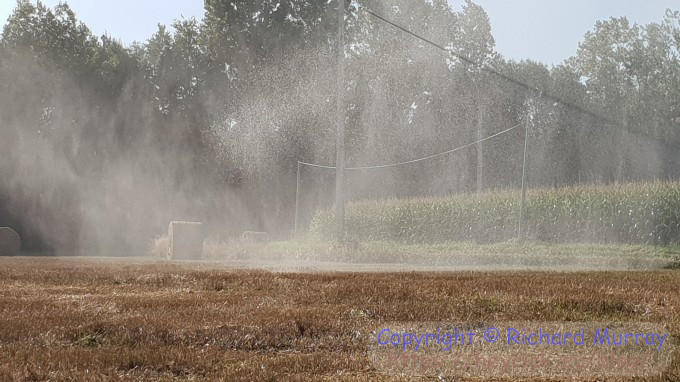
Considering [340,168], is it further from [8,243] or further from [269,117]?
[269,117]

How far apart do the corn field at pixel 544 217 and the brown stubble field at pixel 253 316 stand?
41.7ft

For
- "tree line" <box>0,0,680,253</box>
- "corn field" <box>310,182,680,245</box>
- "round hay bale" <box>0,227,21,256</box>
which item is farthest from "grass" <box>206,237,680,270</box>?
"tree line" <box>0,0,680,253</box>

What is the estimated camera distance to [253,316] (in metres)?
7.56

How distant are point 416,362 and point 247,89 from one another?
42.9 m

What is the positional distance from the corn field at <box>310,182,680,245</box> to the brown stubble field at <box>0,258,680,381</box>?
12699mm

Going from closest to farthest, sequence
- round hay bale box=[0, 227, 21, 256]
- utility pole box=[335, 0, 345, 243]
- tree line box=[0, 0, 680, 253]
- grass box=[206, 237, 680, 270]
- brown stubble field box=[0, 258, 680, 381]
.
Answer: brown stubble field box=[0, 258, 680, 381] → grass box=[206, 237, 680, 270] → utility pole box=[335, 0, 345, 243] → round hay bale box=[0, 227, 21, 256] → tree line box=[0, 0, 680, 253]

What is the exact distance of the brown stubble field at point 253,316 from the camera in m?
5.36

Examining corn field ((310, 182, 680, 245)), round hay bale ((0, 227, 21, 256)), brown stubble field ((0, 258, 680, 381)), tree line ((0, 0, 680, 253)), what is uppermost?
tree line ((0, 0, 680, 253))

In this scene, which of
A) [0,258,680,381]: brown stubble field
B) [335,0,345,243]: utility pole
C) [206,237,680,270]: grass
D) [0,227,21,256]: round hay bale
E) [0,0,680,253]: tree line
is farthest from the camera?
[0,0,680,253]: tree line

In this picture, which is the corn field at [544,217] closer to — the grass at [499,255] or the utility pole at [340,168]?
the grass at [499,255]

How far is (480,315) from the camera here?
7.64 m

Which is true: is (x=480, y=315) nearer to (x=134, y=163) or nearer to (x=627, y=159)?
(x=627, y=159)

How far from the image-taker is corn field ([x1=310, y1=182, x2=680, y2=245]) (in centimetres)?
2391

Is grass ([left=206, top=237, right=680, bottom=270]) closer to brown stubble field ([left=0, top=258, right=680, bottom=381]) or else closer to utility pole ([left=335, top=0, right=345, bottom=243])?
utility pole ([left=335, top=0, right=345, bottom=243])
